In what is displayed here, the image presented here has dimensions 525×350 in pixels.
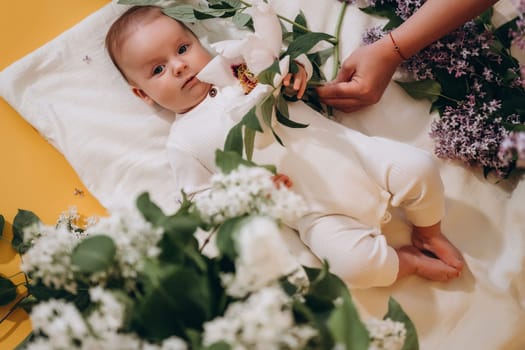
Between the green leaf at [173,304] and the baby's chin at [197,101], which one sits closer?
the green leaf at [173,304]

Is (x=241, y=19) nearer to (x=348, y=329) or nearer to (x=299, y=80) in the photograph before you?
(x=299, y=80)

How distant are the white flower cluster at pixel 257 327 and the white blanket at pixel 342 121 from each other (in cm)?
69

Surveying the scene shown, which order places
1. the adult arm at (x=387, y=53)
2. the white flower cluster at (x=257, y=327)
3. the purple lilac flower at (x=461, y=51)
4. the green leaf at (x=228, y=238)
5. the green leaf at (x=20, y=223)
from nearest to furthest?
1. the white flower cluster at (x=257, y=327)
2. the green leaf at (x=228, y=238)
3. the adult arm at (x=387, y=53)
4. the purple lilac flower at (x=461, y=51)
5. the green leaf at (x=20, y=223)

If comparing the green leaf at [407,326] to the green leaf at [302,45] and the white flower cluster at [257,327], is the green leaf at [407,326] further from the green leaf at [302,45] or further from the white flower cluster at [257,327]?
the green leaf at [302,45]

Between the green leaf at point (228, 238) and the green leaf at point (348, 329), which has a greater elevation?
the green leaf at point (228, 238)

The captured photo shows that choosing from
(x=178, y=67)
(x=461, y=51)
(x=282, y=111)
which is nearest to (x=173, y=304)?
(x=282, y=111)

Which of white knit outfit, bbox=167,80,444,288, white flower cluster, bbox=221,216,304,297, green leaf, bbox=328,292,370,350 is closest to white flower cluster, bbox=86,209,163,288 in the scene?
white flower cluster, bbox=221,216,304,297

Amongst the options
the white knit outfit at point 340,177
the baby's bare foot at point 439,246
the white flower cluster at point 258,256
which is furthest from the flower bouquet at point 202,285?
the baby's bare foot at point 439,246

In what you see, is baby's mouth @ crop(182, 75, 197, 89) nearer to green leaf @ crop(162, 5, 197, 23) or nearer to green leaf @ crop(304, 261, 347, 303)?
green leaf @ crop(162, 5, 197, 23)

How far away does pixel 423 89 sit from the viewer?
47.7 inches

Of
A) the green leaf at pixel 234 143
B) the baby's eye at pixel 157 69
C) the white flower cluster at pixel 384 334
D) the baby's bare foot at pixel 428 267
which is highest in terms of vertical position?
the baby's eye at pixel 157 69

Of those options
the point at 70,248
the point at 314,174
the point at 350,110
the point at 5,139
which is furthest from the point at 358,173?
the point at 5,139

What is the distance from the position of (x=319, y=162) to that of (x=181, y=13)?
1.83 ft

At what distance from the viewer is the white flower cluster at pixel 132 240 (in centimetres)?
53
